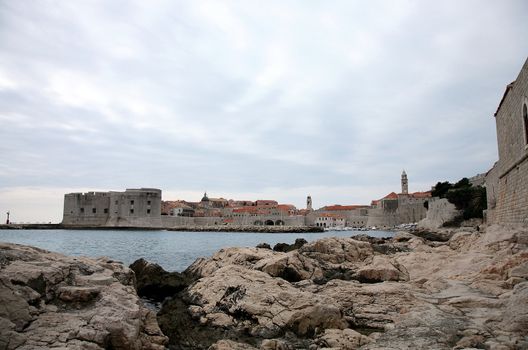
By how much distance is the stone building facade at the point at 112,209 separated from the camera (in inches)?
3314

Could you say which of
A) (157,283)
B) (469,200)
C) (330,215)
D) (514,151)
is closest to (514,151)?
(514,151)

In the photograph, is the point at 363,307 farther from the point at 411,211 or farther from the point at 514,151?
the point at 411,211

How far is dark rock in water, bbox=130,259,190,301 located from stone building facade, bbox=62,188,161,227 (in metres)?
74.3

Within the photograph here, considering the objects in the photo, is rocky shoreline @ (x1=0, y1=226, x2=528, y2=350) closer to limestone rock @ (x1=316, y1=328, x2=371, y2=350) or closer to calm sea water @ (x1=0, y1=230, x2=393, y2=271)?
limestone rock @ (x1=316, y1=328, x2=371, y2=350)

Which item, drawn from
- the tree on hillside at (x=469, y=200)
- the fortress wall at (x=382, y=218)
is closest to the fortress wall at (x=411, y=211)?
the fortress wall at (x=382, y=218)

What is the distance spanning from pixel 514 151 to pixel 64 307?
1503 cm

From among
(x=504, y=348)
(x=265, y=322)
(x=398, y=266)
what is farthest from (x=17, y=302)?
(x=398, y=266)

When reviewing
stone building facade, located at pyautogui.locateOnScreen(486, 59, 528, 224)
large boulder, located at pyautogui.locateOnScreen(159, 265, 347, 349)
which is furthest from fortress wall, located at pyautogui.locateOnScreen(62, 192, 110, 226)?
large boulder, located at pyautogui.locateOnScreen(159, 265, 347, 349)

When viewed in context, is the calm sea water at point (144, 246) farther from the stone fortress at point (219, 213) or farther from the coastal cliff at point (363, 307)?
the stone fortress at point (219, 213)

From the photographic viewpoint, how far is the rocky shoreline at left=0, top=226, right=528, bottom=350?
14.7ft

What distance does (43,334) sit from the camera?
13.4 feet

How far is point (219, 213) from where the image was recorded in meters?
110

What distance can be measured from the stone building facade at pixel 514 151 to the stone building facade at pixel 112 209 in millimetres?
76316

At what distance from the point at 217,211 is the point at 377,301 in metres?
107
